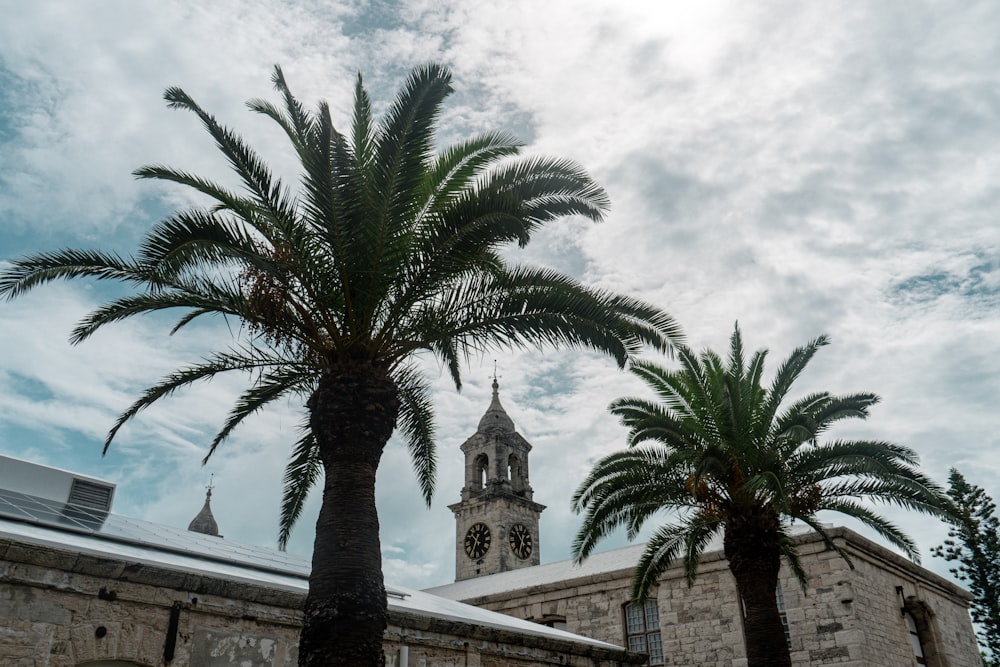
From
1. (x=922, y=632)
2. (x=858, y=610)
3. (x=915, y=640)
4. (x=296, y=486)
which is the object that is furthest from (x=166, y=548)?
(x=922, y=632)

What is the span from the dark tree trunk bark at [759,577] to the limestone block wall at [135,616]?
6594mm

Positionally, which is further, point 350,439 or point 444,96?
point 444,96

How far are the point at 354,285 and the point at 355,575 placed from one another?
11.4ft

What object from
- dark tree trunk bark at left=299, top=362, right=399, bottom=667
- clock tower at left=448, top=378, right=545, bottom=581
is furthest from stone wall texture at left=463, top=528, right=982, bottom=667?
dark tree trunk bark at left=299, top=362, right=399, bottom=667

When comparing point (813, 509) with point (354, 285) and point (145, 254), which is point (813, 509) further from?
point (145, 254)

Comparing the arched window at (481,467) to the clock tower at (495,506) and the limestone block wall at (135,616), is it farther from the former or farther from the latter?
the limestone block wall at (135,616)

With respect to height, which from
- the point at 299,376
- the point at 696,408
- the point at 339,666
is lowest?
the point at 339,666

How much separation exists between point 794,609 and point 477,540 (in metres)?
21.5

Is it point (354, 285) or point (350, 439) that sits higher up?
point (354, 285)

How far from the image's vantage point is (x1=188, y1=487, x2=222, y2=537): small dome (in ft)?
146

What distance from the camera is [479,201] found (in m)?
9.70

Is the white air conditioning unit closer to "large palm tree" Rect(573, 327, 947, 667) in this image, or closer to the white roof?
the white roof

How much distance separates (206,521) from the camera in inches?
1773

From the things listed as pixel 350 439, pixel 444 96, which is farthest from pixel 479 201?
pixel 350 439
